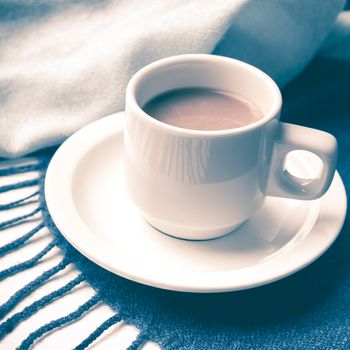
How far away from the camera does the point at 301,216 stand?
25.8 inches

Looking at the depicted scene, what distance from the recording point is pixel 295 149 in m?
0.58

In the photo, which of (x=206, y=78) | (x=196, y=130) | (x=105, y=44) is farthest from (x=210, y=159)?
(x=105, y=44)

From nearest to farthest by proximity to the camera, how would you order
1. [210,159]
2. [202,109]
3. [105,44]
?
[210,159], [202,109], [105,44]

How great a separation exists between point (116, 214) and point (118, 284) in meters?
0.10

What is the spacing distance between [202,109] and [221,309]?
244 millimetres

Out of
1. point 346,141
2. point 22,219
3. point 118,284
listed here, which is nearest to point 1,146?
point 22,219

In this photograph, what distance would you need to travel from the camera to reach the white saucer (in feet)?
1.75

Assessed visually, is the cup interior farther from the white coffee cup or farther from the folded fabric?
the folded fabric

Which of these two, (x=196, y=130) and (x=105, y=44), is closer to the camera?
(x=196, y=130)

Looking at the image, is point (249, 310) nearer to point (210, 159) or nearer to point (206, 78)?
point (210, 159)

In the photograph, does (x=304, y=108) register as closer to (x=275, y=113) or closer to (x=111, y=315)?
(x=275, y=113)

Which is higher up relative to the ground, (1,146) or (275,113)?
(275,113)

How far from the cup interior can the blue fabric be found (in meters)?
0.20

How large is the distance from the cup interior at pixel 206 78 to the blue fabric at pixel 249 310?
0.20 metres
